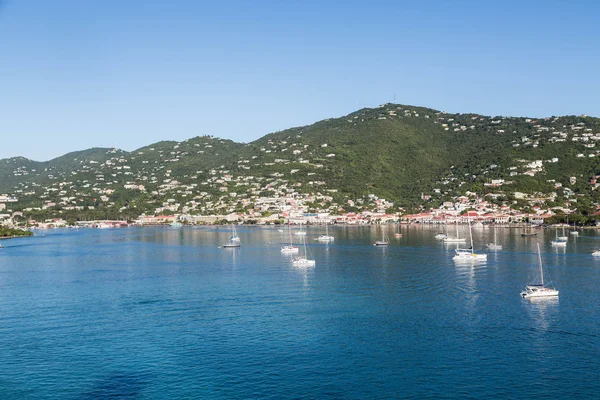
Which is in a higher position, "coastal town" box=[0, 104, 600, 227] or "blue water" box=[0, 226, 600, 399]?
"coastal town" box=[0, 104, 600, 227]

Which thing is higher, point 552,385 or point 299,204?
→ point 299,204

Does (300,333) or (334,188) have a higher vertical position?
(334,188)

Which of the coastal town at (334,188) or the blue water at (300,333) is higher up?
the coastal town at (334,188)

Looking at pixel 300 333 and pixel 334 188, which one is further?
pixel 334 188

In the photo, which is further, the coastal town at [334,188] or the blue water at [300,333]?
the coastal town at [334,188]

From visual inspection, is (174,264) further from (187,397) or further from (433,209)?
(433,209)

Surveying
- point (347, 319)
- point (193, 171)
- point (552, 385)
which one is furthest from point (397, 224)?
point (552, 385)

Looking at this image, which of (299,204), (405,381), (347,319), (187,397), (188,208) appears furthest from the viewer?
(188,208)

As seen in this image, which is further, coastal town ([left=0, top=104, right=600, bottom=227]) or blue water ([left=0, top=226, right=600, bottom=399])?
coastal town ([left=0, top=104, right=600, bottom=227])
